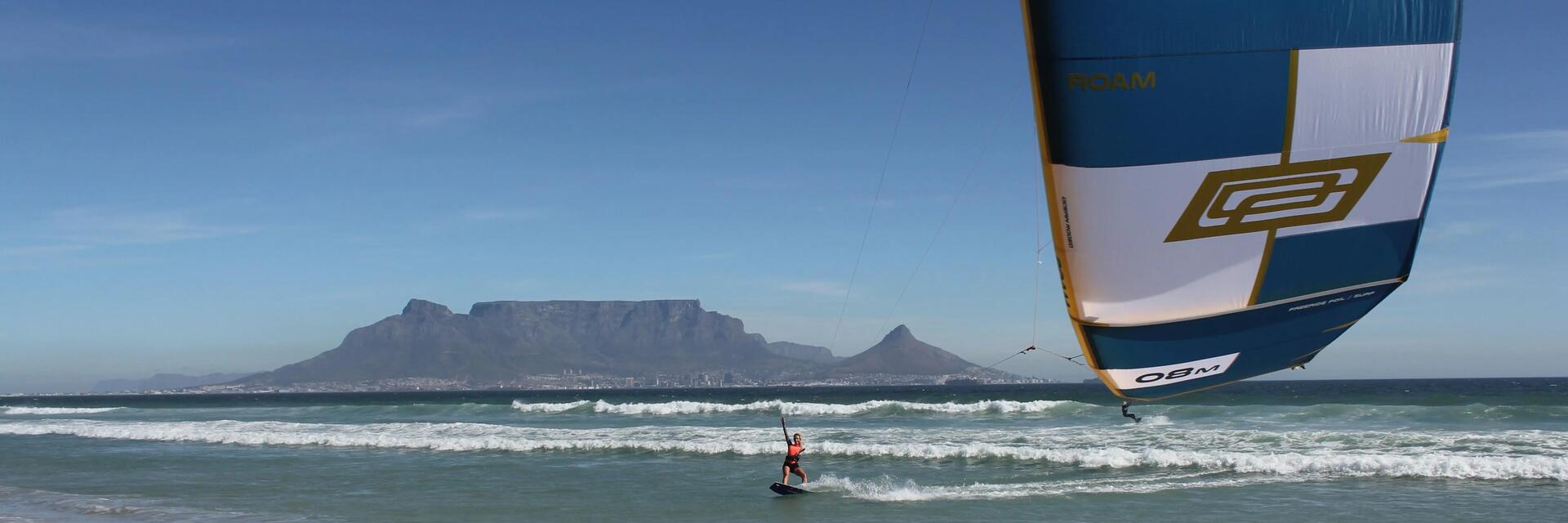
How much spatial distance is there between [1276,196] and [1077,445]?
55.1 feet

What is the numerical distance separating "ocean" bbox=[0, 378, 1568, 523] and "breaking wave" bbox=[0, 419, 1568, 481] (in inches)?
2.4

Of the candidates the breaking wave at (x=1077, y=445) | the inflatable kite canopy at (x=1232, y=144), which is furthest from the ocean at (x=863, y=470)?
the inflatable kite canopy at (x=1232, y=144)

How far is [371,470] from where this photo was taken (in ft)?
64.0

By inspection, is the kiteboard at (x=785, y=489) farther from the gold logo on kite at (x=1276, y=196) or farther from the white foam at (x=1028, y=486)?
the gold logo on kite at (x=1276, y=196)

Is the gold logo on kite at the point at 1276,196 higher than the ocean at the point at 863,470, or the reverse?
the gold logo on kite at the point at 1276,196

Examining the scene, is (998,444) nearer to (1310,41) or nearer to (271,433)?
(1310,41)

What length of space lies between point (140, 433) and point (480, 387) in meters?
172

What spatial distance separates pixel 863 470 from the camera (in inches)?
731

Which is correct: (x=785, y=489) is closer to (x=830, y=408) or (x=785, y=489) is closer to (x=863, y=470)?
(x=863, y=470)

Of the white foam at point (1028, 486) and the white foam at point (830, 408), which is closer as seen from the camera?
the white foam at point (1028, 486)

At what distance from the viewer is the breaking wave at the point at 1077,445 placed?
16609mm

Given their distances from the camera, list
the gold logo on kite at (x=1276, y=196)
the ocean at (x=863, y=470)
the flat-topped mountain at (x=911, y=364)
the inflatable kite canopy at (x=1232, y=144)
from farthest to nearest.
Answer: the flat-topped mountain at (x=911, y=364), the ocean at (x=863, y=470), the gold logo on kite at (x=1276, y=196), the inflatable kite canopy at (x=1232, y=144)

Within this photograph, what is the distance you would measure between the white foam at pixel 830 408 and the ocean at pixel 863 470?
8.24 ft

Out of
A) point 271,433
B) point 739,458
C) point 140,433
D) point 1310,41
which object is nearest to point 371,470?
point 739,458
